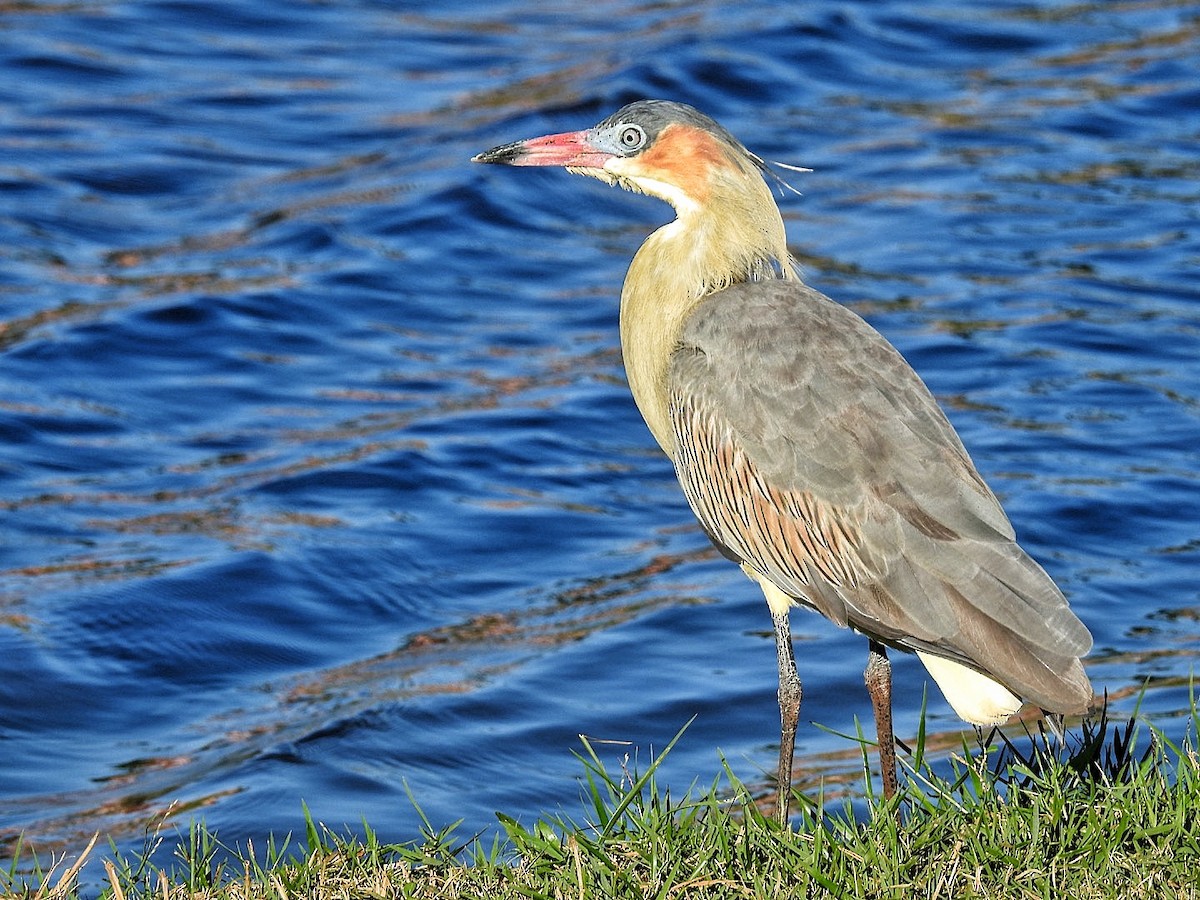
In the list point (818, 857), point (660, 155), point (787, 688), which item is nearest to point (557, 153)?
point (660, 155)

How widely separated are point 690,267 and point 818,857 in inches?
84.0

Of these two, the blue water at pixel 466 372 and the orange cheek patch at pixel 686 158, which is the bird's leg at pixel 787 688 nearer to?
the blue water at pixel 466 372

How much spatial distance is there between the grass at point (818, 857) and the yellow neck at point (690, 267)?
1599 mm

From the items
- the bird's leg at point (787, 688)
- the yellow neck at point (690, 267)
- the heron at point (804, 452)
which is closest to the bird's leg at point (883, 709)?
the heron at point (804, 452)

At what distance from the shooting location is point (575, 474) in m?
10.2

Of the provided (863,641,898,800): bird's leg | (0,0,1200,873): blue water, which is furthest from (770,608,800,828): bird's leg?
(0,0,1200,873): blue water

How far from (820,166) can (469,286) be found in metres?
3.17

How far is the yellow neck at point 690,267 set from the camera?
592cm

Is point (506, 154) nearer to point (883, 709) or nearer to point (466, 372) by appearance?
point (883, 709)

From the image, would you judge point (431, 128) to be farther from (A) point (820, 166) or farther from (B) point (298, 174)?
(A) point (820, 166)

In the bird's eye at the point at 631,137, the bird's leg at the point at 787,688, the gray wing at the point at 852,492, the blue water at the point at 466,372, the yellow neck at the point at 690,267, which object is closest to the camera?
the gray wing at the point at 852,492

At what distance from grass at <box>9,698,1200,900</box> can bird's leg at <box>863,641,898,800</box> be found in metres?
0.37

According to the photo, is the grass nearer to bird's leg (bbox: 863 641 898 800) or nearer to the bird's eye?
bird's leg (bbox: 863 641 898 800)

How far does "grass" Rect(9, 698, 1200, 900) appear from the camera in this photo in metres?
4.41
